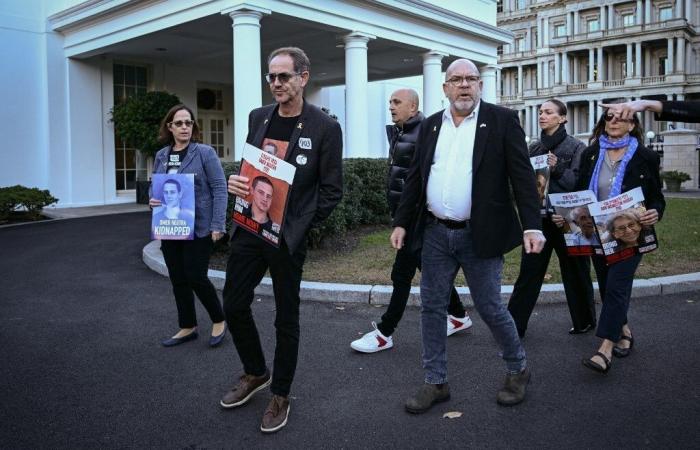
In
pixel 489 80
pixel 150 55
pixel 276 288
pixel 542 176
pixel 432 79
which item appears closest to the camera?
pixel 276 288

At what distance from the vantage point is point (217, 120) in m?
21.8

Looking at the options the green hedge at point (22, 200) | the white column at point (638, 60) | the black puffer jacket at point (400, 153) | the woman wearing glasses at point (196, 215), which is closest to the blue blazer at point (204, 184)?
the woman wearing glasses at point (196, 215)

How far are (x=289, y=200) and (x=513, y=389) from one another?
70.6 inches

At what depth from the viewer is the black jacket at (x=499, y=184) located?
3.53 meters

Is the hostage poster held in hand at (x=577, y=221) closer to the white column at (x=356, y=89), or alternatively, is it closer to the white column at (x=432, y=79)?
the white column at (x=356, y=89)

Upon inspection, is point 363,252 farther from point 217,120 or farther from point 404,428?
point 217,120

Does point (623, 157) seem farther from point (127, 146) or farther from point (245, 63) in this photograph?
point (127, 146)

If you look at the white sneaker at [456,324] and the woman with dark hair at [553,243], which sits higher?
the woman with dark hair at [553,243]

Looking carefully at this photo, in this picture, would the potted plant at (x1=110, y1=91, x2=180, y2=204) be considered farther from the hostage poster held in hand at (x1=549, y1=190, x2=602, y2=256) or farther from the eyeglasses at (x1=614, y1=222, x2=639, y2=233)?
the eyeglasses at (x1=614, y1=222, x2=639, y2=233)

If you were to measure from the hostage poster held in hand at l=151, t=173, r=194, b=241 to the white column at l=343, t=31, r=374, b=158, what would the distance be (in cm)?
987

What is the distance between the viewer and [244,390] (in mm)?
3779

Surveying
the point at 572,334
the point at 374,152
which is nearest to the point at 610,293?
the point at 572,334

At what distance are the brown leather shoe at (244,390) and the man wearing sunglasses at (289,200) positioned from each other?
1.00ft

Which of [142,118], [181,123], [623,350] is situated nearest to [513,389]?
[623,350]
